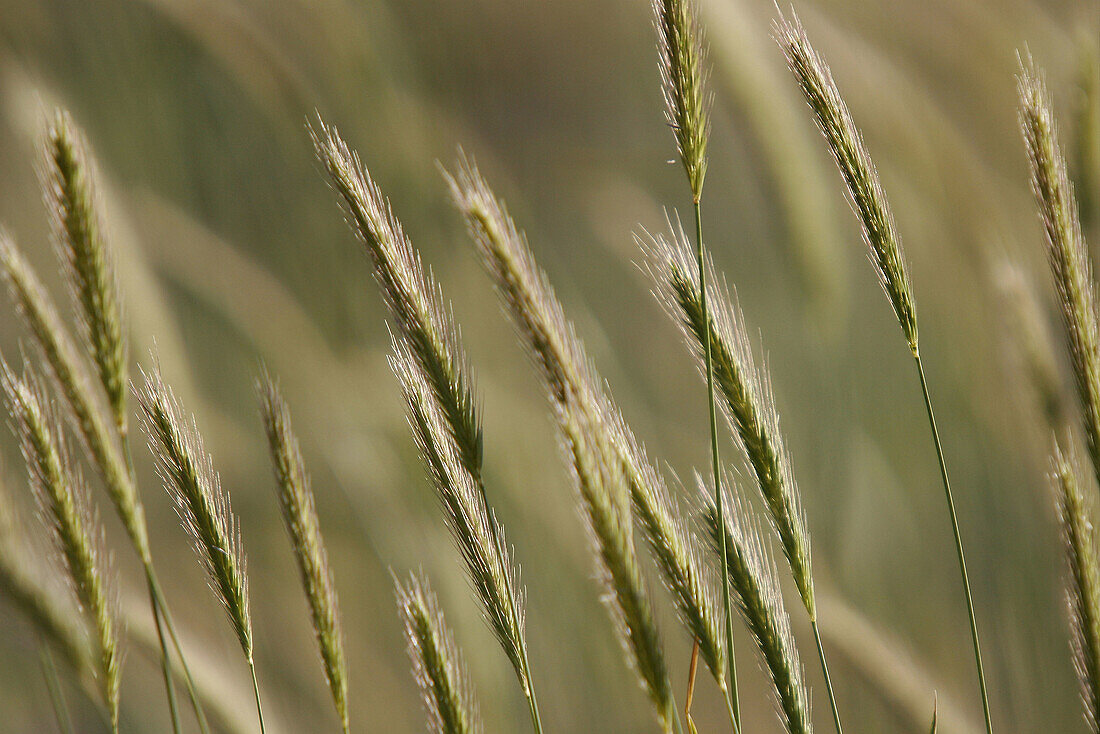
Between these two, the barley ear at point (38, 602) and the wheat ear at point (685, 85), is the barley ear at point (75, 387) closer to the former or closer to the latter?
the barley ear at point (38, 602)

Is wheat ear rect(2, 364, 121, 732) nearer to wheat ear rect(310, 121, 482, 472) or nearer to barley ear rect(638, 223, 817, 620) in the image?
wheat ear rect(310, 121, 482, 472)

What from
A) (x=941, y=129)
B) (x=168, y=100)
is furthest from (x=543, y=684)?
(x=168, y=100)

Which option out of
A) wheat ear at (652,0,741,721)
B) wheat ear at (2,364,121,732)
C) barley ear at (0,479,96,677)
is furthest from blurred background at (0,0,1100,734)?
wheat ear at (652,0,741,721)

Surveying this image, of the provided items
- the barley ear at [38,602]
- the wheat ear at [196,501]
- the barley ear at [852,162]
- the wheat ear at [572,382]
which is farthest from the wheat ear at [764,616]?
the barley ear at [38,602]

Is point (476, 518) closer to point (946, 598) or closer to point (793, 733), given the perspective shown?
point (793, 733)

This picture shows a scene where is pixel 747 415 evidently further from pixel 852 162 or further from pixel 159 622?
pixel 159 622

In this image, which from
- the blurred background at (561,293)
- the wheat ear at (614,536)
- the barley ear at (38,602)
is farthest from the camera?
the blurred background at (561,293)
